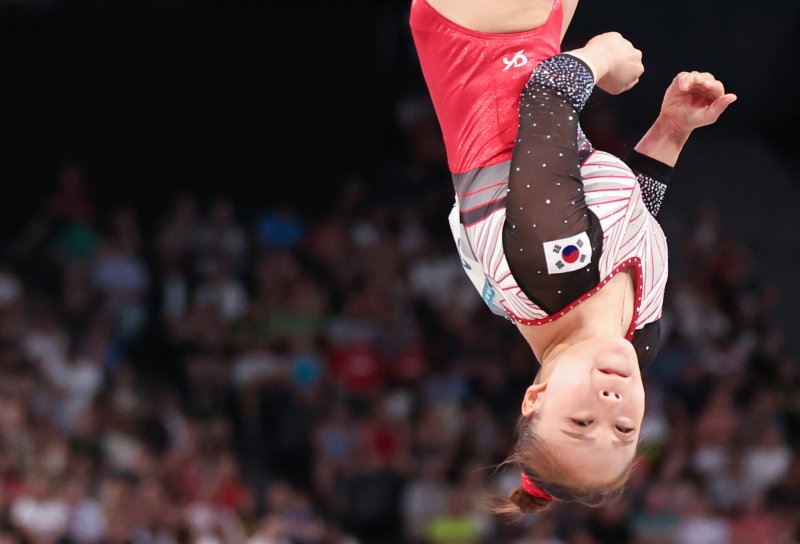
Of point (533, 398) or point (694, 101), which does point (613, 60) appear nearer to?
point (694, 101)

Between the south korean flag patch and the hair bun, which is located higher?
the south korean flag patch

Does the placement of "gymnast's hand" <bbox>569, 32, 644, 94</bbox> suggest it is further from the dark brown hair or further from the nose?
the dark brown hair

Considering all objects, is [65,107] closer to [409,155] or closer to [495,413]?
[409,155]

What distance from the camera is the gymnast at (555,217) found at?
9.17 ft

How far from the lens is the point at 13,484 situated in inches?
281

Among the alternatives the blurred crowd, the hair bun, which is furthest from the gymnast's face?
the blurred crowd

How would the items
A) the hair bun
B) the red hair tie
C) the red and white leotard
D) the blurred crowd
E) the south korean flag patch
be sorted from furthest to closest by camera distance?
the blurred crowd → the hair bun → the red hair tie → the red and white leotard → the south korean flag patch

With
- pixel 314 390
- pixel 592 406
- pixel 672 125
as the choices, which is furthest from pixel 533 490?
pixel 314 390

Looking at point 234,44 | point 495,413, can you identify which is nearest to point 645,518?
point 495,413

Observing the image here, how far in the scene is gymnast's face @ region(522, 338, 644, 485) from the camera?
2826 mm

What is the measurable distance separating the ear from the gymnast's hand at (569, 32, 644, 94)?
76 centimetres

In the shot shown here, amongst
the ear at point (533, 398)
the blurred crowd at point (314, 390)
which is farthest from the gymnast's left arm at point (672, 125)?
the blurred crowd at point (314, 390)

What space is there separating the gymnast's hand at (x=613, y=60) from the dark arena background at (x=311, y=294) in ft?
15.7

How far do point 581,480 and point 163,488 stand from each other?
488 centimetres
